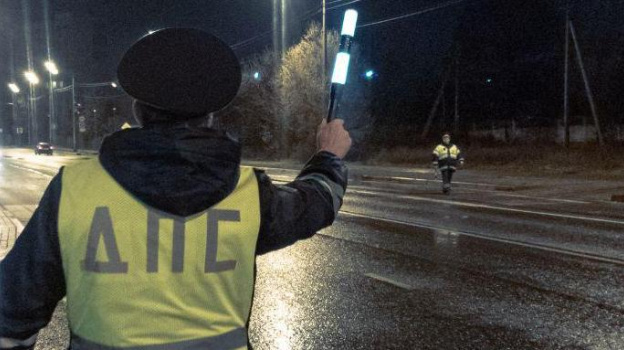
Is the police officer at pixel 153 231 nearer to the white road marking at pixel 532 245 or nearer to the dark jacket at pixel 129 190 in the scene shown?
the dark jacket at pixel 129 190

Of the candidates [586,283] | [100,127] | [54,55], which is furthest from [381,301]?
[54,55]

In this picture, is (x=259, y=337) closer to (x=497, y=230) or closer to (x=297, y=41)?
(x=497, y=230)

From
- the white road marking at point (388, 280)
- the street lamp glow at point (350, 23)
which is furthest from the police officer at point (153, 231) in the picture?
the white road marking at point (388, 280)

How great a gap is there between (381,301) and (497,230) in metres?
5.38

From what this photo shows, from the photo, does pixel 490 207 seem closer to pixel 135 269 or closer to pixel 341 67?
pixel 341 67

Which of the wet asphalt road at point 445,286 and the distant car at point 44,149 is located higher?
the distant car at point 44,149

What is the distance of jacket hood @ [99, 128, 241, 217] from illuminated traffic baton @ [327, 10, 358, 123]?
1.93 feet

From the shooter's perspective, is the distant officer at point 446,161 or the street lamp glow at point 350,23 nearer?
the street lamp glow at point 350,23

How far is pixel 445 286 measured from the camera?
23.1 feet

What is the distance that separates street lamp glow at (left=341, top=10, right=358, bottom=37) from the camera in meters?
2.12

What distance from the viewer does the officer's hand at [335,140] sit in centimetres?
206

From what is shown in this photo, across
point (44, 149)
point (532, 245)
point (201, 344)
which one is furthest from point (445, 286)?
point (44, 149)

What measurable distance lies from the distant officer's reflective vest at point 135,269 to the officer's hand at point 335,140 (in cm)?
56

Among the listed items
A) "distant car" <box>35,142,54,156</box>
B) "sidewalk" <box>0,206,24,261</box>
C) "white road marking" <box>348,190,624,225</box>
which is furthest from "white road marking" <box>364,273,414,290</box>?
"distant car" <box>35,142,54,156</box>
